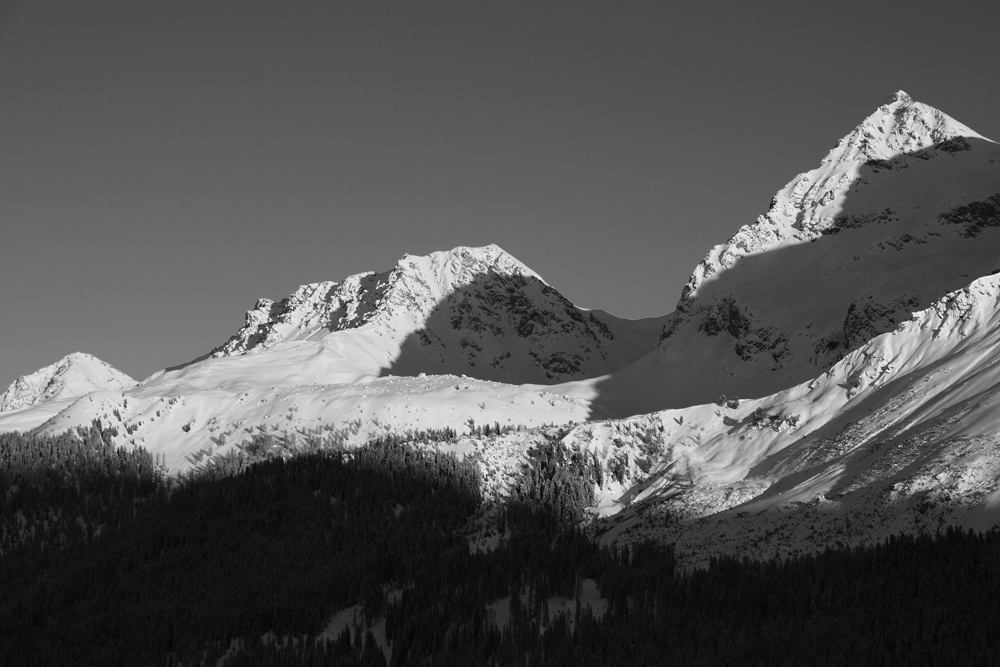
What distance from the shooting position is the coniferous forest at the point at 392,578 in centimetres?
6050

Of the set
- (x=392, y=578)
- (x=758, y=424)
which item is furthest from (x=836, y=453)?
(x=392, y=578)

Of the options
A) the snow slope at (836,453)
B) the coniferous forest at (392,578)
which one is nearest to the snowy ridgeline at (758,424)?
the snow slope at (836,453)

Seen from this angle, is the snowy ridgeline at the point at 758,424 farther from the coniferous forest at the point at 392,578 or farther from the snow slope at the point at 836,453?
the coniferous forest at the point at 392,578

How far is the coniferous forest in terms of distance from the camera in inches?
2382

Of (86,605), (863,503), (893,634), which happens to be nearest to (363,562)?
(86,605)

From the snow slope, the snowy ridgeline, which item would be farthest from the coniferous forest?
the snow slope

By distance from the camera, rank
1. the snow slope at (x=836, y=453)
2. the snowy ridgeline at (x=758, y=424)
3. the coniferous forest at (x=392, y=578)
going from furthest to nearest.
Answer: the snowy ridgeline at (x=758, y=424)
the snow slope at (x=836, y=453)
the coniferous forest at (x=392, y=578)

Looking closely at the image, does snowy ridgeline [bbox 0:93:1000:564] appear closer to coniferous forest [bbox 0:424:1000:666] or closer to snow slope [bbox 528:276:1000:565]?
snow slope [bbox 528:276:1000:565]

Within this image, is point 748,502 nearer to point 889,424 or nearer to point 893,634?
point 889,424

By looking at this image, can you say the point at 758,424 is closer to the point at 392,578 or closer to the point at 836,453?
the point at 836,453

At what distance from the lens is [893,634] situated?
184ft

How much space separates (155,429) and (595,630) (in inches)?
3175

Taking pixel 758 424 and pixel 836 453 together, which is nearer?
pixel 836 453

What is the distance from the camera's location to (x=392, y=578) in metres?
86.6
